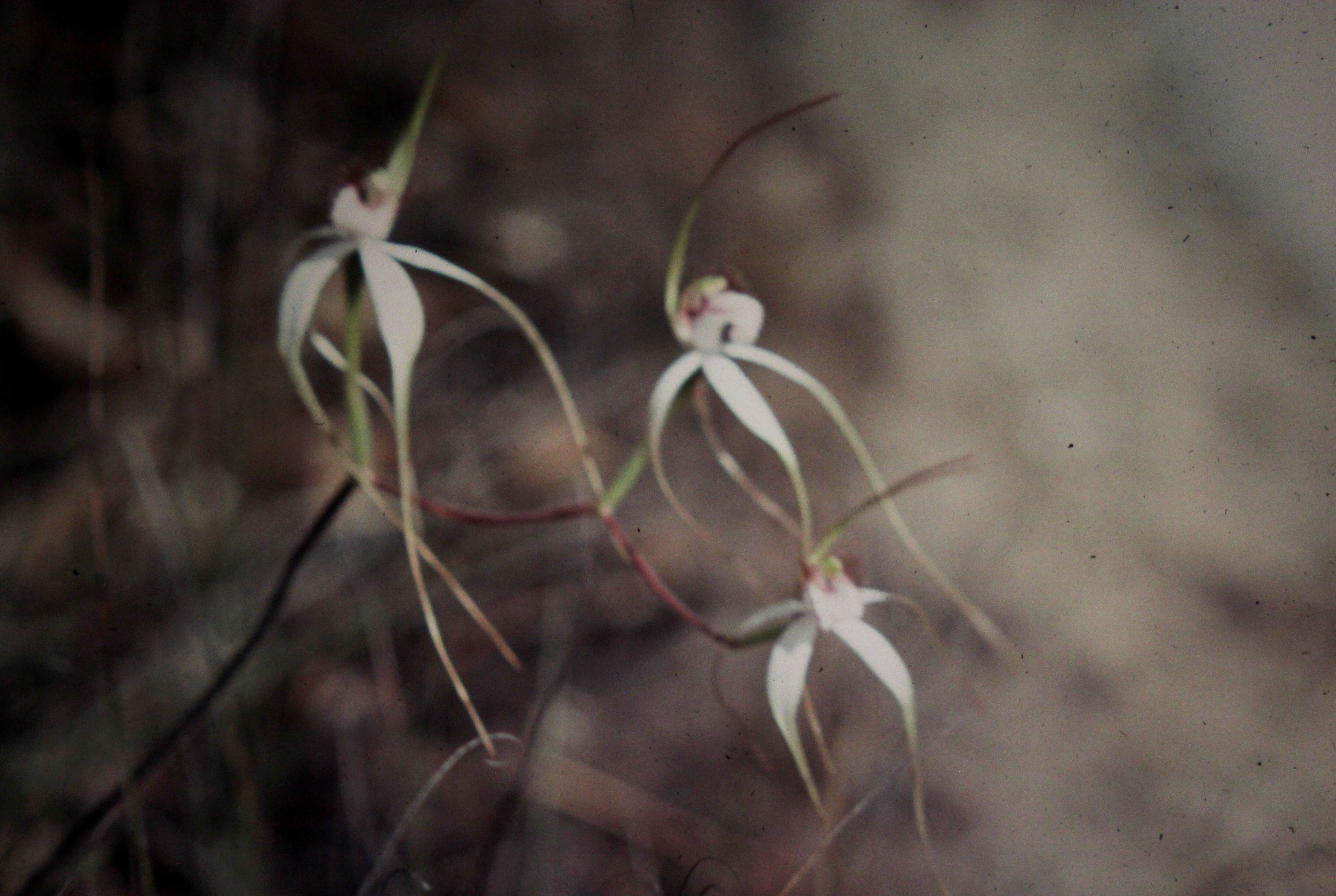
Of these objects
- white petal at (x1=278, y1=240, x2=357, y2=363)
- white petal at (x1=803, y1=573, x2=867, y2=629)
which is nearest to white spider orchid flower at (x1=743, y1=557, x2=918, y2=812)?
white petal at (x1=803, y1=573, x2=867, y2=629)

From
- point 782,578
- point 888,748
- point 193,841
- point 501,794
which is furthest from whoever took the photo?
point 782,578

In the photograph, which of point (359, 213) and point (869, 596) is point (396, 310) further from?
point (869, 596)

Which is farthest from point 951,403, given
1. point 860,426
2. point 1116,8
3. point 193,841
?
point 193,841

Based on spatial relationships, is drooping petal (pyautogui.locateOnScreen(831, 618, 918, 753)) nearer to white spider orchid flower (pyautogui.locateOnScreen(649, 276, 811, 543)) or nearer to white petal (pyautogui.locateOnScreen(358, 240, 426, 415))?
white spider orchid flower (pyautogui.locateOnScreen(649, 276, 811, 543))

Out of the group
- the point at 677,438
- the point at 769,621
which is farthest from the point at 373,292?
the point at 677,438

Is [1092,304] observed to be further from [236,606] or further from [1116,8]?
[236,606]
